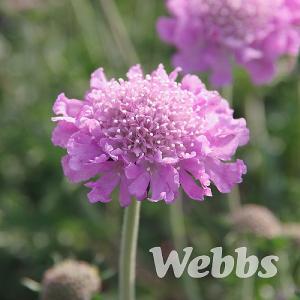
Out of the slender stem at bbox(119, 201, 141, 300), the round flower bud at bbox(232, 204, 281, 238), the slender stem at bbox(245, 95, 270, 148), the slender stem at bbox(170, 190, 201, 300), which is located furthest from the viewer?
the slender stem at bbox(245, 95, 270, 148)

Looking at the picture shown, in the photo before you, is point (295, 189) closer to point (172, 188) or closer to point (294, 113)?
point (294, 113)

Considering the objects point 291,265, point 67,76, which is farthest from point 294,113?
point 67,76

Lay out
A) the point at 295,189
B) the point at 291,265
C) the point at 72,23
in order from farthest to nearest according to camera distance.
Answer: the point at 72,23 → the point at 295,189 → the point at 291,265

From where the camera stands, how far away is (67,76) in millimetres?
2922

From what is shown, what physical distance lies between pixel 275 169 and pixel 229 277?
0.73 m

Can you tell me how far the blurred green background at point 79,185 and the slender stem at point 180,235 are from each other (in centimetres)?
4

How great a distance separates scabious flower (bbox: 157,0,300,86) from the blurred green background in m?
0.23

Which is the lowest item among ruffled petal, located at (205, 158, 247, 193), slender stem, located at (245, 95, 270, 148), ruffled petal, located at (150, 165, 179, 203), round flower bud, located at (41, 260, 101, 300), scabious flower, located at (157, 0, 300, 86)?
round flower bud, located at (41, 260, 101, 300)

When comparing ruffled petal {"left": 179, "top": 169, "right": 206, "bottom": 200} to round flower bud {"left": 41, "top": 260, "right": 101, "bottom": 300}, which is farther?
round flower bud {"left": 41, "top": 260, "right": 101, "bottom": 300}

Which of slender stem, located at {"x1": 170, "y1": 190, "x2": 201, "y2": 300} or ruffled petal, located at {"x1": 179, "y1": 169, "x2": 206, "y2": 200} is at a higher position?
slender stem, located at {"x1": 170, "y1": 190, "x2": 201, "y2": 300}

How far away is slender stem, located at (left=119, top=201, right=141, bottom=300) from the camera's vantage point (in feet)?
4.52

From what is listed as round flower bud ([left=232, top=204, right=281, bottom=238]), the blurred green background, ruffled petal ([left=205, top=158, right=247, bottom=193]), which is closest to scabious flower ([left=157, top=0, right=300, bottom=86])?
the blurred green background

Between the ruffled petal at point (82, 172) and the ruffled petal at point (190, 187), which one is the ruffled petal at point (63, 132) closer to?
the ruffled petal at point (82, 172)

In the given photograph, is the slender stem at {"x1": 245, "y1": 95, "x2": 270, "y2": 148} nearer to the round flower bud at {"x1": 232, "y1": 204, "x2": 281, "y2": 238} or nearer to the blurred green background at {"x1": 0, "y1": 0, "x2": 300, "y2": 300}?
the blurred green background at {"x1": 0, "y1": 0, "x2": 300, "y2": 300}
